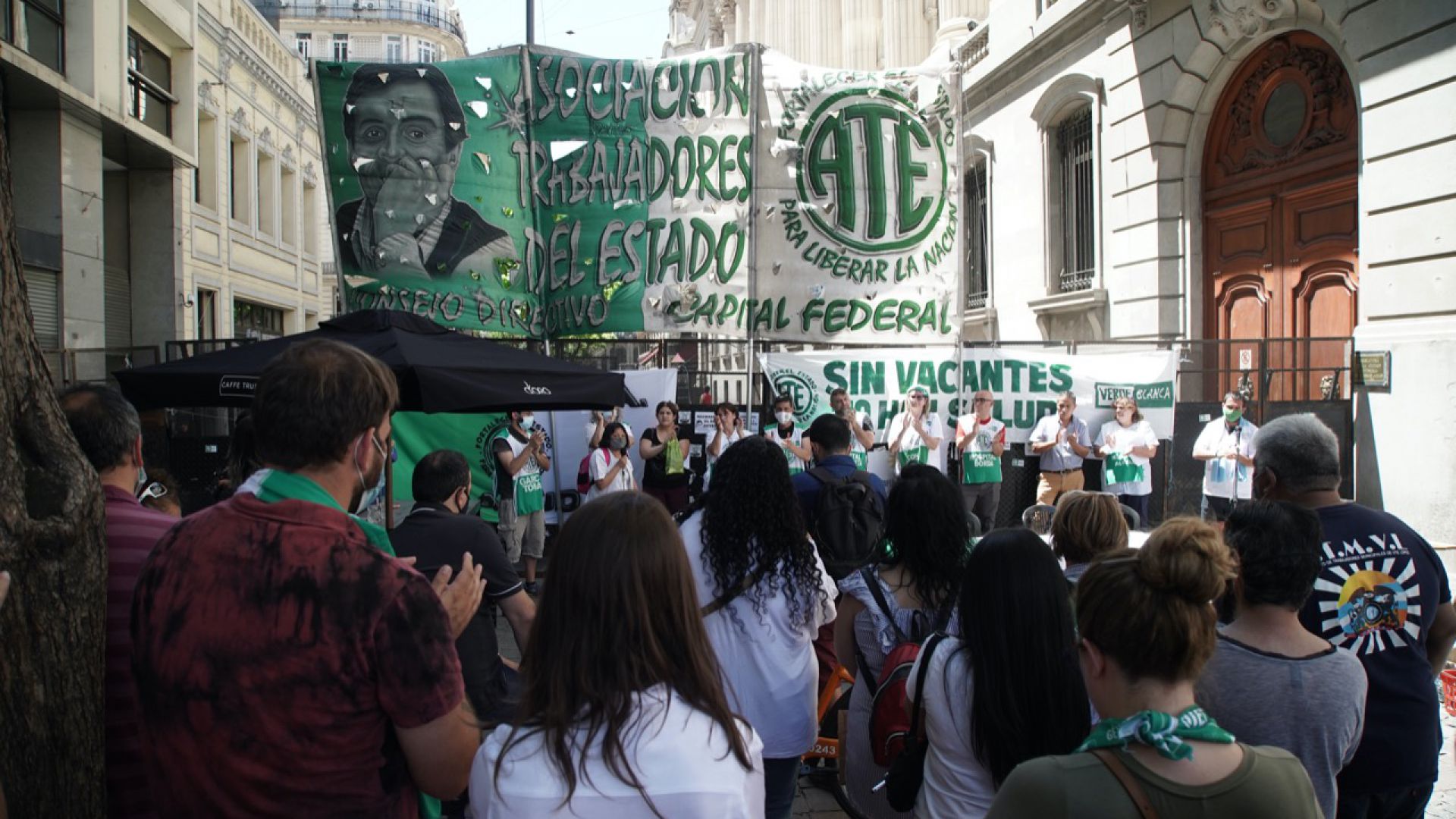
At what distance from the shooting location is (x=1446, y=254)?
10836 mm

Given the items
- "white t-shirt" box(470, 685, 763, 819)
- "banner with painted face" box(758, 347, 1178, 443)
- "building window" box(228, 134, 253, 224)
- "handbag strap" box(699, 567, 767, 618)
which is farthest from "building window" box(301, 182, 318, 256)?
"white t-shirt" box(470, 685, 763, 819)

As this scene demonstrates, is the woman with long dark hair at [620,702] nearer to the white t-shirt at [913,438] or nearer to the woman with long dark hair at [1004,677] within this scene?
the woman with long dark hair at [1004,677]

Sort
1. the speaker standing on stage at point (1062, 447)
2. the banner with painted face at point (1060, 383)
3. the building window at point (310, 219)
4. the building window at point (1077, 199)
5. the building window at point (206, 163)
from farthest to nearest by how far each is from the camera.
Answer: the building window at point (310, 219) < the building window at point (206, 163) < the building window at point (1077, 199) < the banner with painted face at point (1060, 383) < the speaker standing on stage at point (1062, 447)

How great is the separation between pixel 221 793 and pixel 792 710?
7.02 ft

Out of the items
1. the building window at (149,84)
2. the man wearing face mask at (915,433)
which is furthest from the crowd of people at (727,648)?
the building window at (149,84)

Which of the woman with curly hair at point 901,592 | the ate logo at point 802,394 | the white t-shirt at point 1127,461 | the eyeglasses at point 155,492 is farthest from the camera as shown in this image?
the white t-shirt at point 1127,461

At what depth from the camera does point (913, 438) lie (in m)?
10.3

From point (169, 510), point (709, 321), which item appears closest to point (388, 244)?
point (709, 321)

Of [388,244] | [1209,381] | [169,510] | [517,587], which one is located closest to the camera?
[517,587]

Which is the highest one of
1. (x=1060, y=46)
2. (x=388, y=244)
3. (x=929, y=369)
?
(x=1060, y=46)

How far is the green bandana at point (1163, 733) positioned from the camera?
1.82 metres

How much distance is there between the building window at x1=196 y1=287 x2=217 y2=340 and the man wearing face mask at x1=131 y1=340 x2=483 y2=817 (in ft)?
82.7

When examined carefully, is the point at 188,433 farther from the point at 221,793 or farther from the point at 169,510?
the point at 221,793

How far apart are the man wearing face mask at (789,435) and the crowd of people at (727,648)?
6028mm
